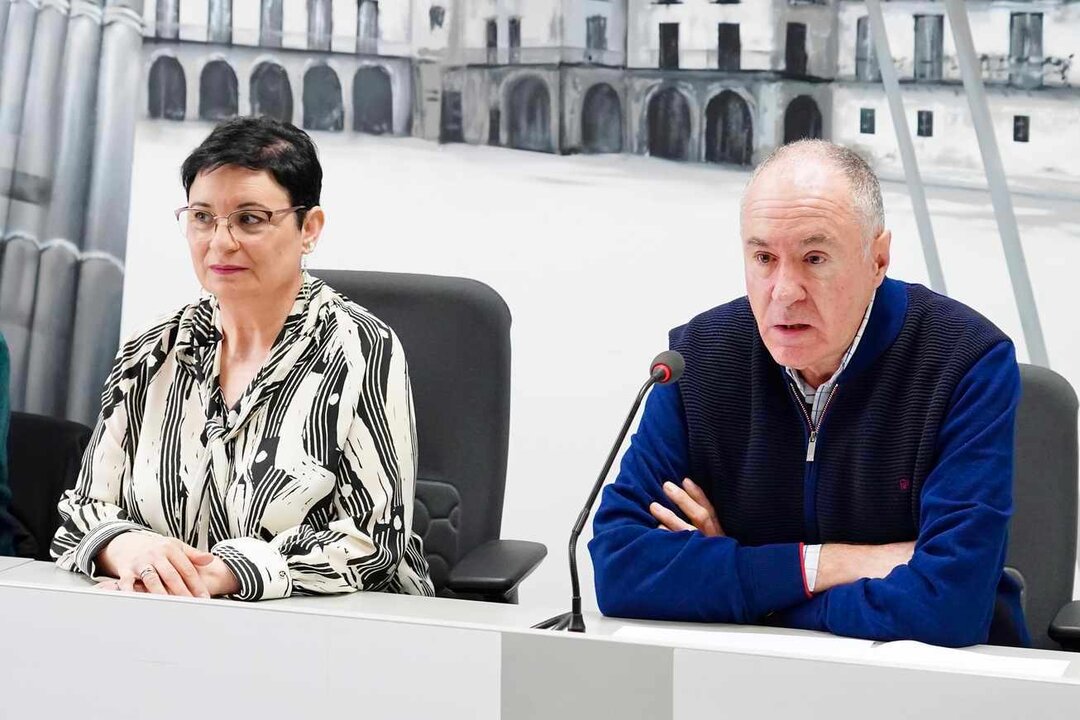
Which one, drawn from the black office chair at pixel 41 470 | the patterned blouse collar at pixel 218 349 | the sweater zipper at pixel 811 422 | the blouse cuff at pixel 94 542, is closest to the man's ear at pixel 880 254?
the sweater zipper at pixel 811 422

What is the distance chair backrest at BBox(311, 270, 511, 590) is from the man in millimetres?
386

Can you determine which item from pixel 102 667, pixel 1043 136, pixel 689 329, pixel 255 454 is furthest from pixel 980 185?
pixel 102 667

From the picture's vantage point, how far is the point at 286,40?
3033 millimetres

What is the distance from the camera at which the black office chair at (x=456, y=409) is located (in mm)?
2092

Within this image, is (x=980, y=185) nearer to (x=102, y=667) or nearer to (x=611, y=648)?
(x=611, y=648)

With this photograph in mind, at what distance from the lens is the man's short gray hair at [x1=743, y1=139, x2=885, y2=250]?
1.64m

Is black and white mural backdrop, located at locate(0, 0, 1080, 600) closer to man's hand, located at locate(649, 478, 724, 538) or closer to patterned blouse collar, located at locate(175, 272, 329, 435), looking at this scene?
patterned blouse collar, located at locate(175, 272, 329, 435)

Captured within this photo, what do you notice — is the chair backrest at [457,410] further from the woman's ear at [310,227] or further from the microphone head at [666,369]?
the microphone head at [666,369]

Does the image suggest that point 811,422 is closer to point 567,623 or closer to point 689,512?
point 689,512

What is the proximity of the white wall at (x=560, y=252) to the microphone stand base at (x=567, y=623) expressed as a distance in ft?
4.66

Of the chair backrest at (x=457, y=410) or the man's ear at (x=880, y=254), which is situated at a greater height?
the man's ear at (x=880, y=254)

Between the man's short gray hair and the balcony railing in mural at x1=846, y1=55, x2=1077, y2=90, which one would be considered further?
the balcony railing in mural at x1=846, y1=55, x2=1077, y2=90

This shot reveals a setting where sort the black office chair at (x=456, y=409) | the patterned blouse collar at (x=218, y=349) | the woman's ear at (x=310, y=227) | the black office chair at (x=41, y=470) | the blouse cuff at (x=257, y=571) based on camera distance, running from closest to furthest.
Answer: the blouse cuff at (x=257, y=571) < the patterned blouse collar at (x=218, y=349) < the woman's ear at (x=310, y=227) < the black office chair at (x=456, y=409) < the black office chair at (x=41, y=470)

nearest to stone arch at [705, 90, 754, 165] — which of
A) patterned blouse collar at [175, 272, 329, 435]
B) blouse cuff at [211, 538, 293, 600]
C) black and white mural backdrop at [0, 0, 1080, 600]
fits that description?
black and white mural backdrop at [0, 0, 1080, 600]
